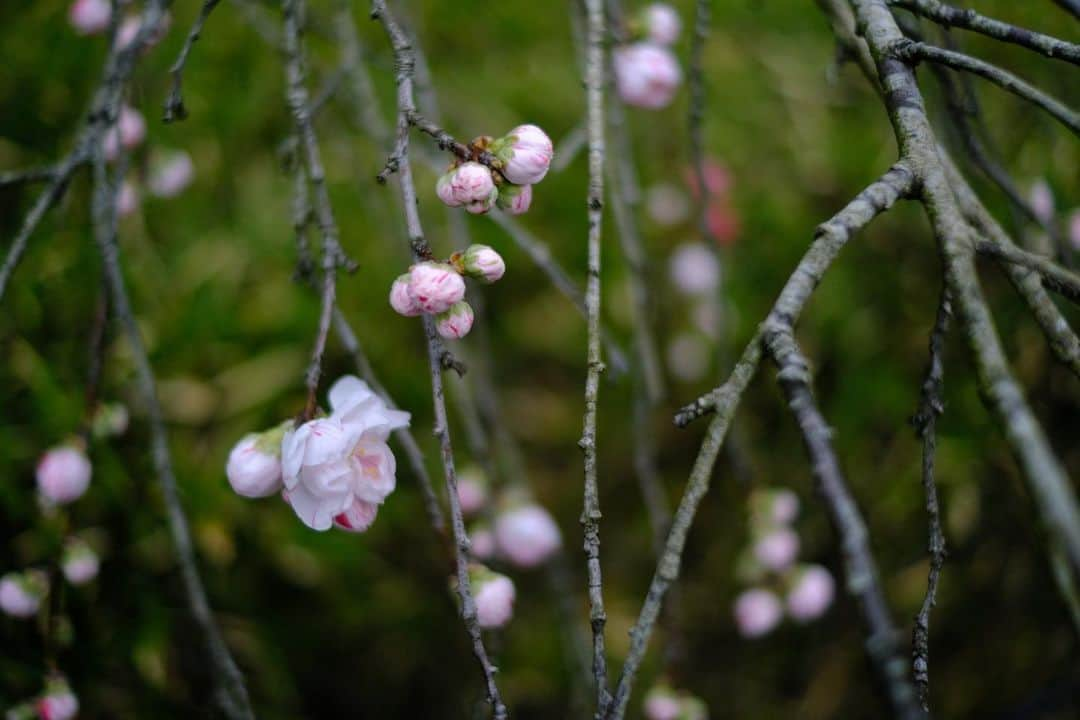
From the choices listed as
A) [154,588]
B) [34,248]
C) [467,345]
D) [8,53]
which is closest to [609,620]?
[467,345]

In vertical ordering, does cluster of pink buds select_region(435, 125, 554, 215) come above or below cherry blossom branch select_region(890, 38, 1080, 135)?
below

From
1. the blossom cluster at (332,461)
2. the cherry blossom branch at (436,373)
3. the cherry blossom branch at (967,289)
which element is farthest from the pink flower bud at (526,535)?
the cherry blossom branch at (967,289)

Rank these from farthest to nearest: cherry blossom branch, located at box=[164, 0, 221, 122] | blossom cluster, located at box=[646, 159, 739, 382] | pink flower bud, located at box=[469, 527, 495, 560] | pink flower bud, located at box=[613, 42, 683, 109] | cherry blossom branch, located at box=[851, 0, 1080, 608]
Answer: blossom cluster, located at box=[646, 159, 739, 382], pink flower bud, located at box=[613, 42, 683, 109], pink flower bud, located at box=[469, 527, 495, 560], cherry blossom branch, located at box=[164, 0, 221, 122], cherry blossom branch, located at box=[851, 0, 1080, 608]

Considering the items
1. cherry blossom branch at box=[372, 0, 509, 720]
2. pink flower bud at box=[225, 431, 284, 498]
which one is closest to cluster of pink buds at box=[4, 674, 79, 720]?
pink flower bud at box=[225, 431, 284, 498]

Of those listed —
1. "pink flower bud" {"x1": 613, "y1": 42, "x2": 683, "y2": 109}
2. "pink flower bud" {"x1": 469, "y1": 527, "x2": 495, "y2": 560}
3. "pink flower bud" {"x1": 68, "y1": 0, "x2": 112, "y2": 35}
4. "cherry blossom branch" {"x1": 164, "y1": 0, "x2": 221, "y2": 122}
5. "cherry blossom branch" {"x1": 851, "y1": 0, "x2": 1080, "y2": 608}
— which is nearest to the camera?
"cherry blossom branch" {"x1": 851, "y1": 0, "x2": 1080, "y2": 608}

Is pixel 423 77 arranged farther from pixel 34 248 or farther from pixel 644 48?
pixel 34 248

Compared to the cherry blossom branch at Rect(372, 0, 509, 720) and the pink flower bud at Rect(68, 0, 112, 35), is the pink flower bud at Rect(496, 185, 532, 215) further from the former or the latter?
the pink flower bud at Rect(68, 0, 112, 35)

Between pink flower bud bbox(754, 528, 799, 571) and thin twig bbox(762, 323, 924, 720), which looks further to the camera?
pink flower bud bbox(754, 528, 799, 571)
